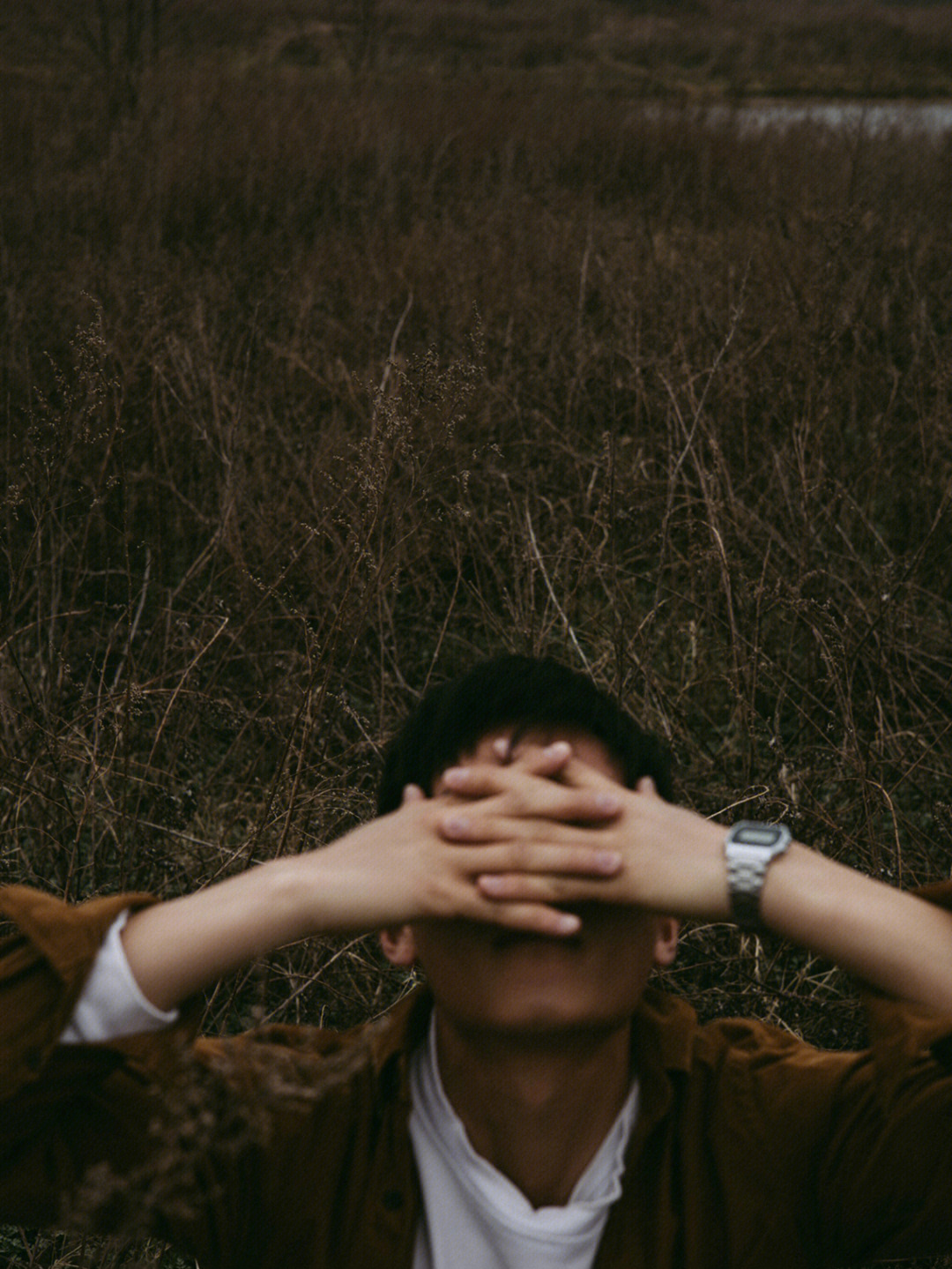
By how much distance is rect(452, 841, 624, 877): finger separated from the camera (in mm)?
1014

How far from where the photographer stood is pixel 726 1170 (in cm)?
110

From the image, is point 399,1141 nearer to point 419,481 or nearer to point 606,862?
point 606,862

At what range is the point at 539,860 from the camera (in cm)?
101

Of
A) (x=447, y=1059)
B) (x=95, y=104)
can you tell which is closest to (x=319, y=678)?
(x=447, y=1059)

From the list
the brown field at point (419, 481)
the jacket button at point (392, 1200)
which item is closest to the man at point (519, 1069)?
the jacket button at point (392, 1200)

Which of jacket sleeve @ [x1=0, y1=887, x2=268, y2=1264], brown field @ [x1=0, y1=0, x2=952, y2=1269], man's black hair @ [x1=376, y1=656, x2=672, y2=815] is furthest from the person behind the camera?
brown field @ [x1=0, y1=0, x2=952, y2=1269]

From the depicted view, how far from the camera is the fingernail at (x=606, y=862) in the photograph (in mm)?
1014

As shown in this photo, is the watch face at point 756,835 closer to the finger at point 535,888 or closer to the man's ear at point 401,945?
the finger at point 535,888

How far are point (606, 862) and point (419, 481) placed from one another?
1667mm

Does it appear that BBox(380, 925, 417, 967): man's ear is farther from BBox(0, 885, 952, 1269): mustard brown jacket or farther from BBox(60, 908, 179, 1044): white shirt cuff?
BBox(60, 908, 179, 1044): white shirt cuff

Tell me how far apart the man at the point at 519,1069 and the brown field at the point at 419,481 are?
150 millimetres

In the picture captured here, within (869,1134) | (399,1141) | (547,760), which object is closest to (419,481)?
(547,760)

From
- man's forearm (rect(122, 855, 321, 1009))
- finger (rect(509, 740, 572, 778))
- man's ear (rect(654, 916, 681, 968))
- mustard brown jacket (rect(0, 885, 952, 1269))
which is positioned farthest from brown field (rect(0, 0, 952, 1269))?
man's ear (rect(654, 916, 681, 968))

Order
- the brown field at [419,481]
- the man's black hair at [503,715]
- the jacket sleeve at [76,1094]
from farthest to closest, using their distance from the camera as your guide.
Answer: the brown field at [419,481], the man's black hair at [503,715], the jacket sleeve at [76,1094]
